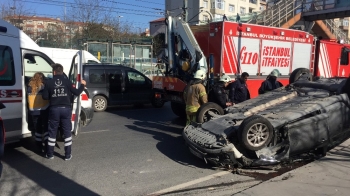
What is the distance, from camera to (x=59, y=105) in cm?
602

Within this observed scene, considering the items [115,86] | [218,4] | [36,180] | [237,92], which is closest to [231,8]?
[218,4]

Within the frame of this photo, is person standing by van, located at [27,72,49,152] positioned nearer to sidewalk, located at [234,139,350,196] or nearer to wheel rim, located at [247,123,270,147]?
wheel rim, located at [247,123,270,147]

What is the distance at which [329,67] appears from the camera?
13125 mm

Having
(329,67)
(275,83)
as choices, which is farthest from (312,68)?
(275,83)

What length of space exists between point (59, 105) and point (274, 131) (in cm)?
366

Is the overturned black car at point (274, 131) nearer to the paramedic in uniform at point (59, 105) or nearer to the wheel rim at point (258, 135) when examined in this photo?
the wheel rim at point (258, 135)

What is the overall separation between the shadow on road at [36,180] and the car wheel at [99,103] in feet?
18.8

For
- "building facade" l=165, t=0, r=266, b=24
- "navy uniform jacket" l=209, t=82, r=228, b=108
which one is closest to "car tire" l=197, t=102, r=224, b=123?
"navy uniform jacket" l=209, t=82, r=228, b=108

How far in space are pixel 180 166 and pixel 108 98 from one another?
6902 millimetres

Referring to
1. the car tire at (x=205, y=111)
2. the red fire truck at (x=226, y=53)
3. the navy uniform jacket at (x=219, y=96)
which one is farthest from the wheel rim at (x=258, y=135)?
the red fire truck at (x=226, y=53)

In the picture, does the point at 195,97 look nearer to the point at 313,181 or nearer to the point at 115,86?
the point at 313,181

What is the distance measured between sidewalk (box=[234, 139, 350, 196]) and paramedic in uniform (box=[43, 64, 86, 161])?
10.8 ft

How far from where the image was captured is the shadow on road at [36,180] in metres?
4.78

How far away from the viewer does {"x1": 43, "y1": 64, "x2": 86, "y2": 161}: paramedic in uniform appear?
6.01 meters
